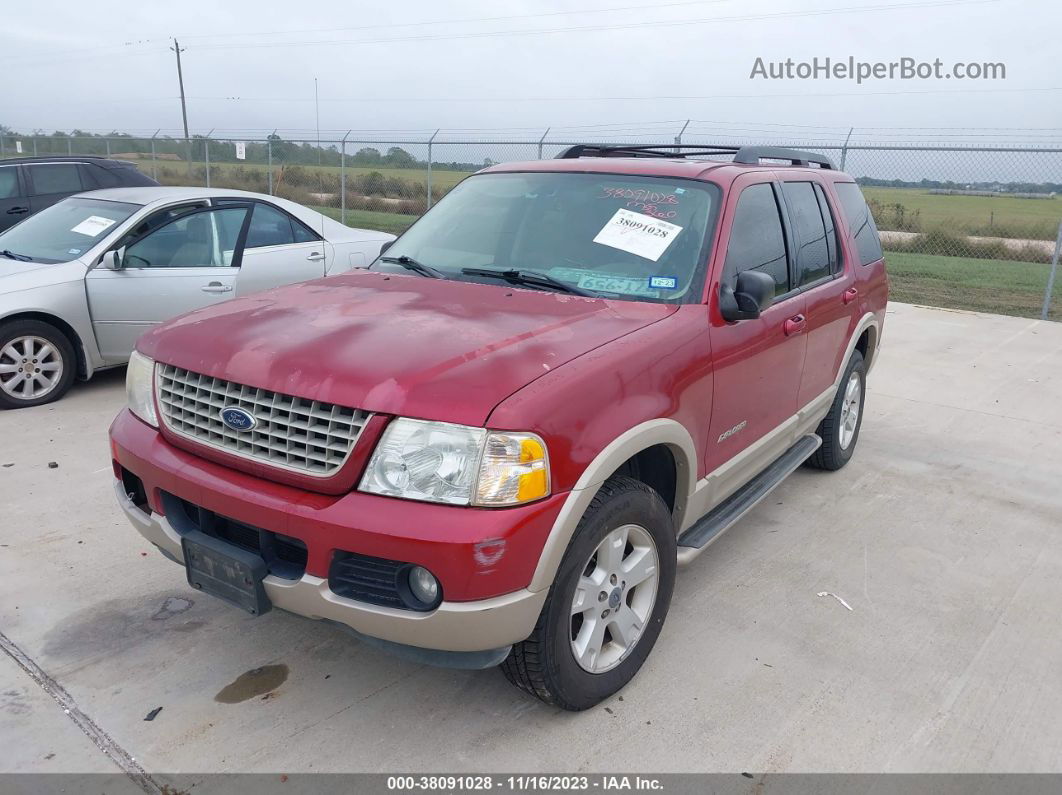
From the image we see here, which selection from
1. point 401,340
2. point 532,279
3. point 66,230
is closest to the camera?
point 401,340

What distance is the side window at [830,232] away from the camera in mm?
4758

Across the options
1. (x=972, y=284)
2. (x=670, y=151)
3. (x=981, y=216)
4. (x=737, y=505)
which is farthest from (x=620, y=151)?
(x=981, y=216)

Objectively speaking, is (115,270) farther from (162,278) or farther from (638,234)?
(638,234)

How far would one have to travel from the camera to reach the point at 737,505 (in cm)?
388

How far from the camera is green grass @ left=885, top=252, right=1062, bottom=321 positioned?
12375 millimetres

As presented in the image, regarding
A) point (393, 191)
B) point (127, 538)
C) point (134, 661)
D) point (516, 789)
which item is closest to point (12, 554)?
point (127, 538)

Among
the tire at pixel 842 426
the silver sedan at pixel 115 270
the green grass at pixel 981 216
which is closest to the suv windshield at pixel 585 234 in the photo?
the tire at pixel 842 426

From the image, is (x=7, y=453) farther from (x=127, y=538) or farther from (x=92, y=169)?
(x=92, y=169)

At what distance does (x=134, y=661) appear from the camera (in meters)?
3.23

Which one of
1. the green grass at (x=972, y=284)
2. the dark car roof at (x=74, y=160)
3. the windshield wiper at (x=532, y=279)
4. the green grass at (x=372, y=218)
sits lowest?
the green grass at (x=972, y=284)

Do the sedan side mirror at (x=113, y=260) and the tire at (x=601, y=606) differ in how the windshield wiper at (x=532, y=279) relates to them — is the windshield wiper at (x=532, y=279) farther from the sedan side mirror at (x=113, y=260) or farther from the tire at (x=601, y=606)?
the sedan side mirror at (x=113, y=260)

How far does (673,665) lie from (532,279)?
1637 millimetres

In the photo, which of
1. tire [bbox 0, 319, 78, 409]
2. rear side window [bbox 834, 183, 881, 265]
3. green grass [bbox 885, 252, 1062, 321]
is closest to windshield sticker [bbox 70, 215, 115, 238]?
tire [bbox 0, 319, 78, 409]

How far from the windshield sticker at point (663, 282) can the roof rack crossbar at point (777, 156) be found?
1.18m
